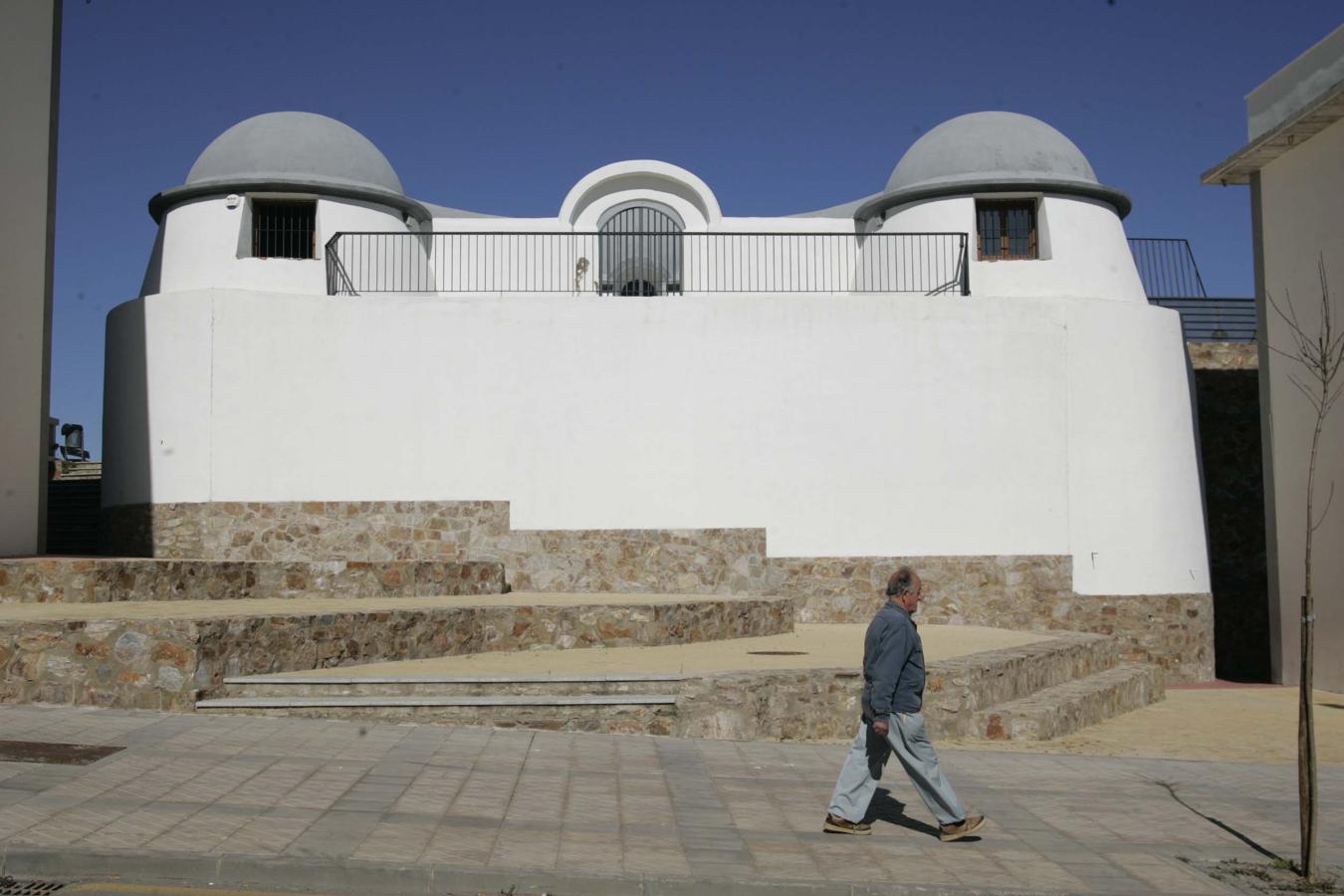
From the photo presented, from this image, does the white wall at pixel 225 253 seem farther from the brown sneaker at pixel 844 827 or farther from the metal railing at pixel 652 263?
the brown sneaker at pixel 844 827

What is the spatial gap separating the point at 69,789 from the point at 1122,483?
50.0 ft

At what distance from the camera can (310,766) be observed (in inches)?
307

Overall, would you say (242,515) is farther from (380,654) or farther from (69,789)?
(69,789)

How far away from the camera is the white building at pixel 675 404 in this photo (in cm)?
1791

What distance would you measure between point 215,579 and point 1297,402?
13401mm

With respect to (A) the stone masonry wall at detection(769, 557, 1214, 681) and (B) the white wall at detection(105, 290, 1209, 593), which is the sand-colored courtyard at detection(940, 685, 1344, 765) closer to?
(A) the stone masonry wall at detection(769, 557, 1214, 681)

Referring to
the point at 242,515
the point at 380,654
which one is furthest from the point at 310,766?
the point at 242,515

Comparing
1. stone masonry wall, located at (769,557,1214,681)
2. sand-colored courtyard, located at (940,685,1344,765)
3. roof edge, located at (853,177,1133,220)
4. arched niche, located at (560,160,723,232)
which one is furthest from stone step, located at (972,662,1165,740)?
arched niche, located at (560,160,723,232)

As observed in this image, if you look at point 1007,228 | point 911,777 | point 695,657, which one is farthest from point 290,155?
point 911,777

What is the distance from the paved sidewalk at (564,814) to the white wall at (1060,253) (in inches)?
448

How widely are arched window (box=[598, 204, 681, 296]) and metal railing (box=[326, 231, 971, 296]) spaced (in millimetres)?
17

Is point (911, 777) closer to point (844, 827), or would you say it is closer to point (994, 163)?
point (844, 827)

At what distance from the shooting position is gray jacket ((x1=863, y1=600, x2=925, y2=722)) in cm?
690

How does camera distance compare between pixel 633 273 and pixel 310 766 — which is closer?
pixel 310 766
